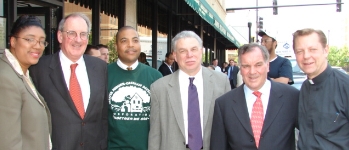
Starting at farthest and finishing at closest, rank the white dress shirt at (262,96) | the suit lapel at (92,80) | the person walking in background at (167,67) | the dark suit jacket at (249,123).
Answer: the person walking in background at (167,67) → the suit lapel at (92,80) → the white dress shirt at (262,96) → the dark suit jacket at (249,123)

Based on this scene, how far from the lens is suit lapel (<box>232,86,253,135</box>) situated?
302cm

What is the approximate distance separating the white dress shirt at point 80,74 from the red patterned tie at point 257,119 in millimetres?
1420

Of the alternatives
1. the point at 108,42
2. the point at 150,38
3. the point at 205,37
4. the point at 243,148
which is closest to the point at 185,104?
the point at 243,148

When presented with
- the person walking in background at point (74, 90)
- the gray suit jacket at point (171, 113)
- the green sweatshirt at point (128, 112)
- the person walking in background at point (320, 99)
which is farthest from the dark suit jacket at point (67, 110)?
the person walking in background at point (320, 99)

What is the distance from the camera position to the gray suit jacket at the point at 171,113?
329cm

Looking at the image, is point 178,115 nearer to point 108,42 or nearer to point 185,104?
point 185,104

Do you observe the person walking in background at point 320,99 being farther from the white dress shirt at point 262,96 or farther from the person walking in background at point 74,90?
the person walking in background at point 74,90

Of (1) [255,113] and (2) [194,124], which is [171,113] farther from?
(1) [255,113]

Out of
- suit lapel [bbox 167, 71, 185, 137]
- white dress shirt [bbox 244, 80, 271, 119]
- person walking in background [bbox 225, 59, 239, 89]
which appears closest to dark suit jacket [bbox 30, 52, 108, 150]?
suit lapel [bbox 167, 71, 185, 137]

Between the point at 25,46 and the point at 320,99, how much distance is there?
7.32 feet

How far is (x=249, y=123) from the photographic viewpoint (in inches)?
119

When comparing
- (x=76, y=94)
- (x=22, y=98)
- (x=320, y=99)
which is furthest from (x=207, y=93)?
(x=22, y=98)

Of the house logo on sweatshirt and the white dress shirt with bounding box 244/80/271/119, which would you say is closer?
the white dress shirt with bounding box 244/80/271/119

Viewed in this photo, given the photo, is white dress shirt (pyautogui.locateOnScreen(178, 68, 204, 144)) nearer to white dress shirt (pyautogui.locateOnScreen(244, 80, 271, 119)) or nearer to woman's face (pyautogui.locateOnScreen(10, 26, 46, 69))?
white dress shirt (pyautogui.locateOnScreen(244, 80, 271, 119))
